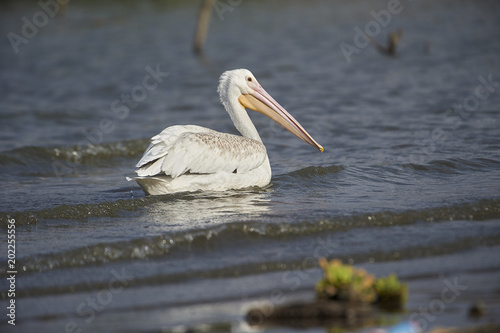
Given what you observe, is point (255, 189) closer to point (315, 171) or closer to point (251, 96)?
point (315, 171)

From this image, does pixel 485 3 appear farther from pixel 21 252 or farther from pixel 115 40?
pixel 21 252

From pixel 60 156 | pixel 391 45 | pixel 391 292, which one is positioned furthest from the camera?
pixel 391 45

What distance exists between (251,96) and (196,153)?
1.42 m

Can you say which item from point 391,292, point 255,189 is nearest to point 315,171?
point 255,189

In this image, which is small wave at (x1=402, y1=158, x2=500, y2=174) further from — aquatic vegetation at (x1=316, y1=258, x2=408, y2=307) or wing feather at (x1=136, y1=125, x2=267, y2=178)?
aquatic vegetation at (x1=316, y1=258, x2=408, y2=307)

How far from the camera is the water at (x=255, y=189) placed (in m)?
4.66

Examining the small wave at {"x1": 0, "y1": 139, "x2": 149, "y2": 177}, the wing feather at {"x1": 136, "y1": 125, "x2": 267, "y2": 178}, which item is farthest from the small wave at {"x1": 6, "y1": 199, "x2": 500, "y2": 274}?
the small wave at {"x1": 0, "y1": 139, "x2": 149, "y2": 177}

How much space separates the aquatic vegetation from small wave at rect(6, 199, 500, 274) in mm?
1693

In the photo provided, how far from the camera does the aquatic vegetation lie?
12.8ft

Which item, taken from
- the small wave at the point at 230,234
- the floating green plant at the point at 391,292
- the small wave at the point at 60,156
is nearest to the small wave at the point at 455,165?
the small wave at the point at 230,234

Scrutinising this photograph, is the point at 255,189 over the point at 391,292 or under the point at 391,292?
over

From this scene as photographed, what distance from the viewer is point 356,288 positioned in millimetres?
3900

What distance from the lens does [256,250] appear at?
17.9 feet

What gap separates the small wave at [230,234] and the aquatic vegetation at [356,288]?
5.56ft
